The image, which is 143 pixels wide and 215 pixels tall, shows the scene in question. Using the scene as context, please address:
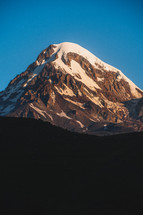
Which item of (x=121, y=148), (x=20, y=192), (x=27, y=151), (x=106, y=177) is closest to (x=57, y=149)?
(x=27, y=151)

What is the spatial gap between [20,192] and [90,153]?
1852 centimetres

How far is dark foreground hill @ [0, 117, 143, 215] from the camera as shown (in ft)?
120

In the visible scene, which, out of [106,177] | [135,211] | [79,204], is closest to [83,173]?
[106,177]

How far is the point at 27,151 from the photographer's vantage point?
176 feet

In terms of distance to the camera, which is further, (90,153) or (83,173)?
(90,153)

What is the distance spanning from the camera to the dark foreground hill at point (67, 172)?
36625 millimetres

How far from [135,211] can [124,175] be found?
949 centimetres

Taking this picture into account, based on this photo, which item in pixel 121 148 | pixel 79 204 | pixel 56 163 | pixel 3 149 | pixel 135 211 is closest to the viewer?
pixel 135 211

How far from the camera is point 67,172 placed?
4541 cm

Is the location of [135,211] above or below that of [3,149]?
below

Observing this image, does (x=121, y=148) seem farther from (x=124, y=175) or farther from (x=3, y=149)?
(x=3, y=149)

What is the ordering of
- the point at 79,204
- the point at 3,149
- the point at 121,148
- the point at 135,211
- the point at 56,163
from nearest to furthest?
the point at 135,211, the point at 79,204, the point at 56,163, the point at 3,149, the point at 121,148

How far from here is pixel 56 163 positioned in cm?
4925

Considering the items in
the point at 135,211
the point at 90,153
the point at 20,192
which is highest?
the point at 90,153
